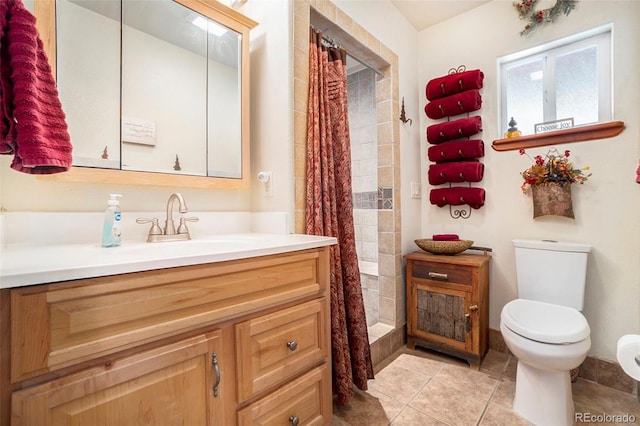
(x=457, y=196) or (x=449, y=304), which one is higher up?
(x=457, y=196)

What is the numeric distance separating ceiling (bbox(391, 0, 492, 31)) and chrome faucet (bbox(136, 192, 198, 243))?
2.17 meters

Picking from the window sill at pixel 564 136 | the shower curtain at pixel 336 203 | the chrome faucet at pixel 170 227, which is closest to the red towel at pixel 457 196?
the window sill at pixel 564 136

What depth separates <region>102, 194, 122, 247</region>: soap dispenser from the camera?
98 cm

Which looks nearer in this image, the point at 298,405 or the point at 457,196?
the point at 298,405

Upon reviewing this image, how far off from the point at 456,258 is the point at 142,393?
1.87m

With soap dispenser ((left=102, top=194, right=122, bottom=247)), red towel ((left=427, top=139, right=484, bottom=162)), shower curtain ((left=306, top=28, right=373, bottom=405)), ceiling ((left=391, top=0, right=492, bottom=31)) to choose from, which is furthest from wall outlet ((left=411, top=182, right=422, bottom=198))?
soap dispenser ((left=102, top=194, right=122, bottom=247))

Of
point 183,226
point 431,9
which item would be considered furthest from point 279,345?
point 431,9

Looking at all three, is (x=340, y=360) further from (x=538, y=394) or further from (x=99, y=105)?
(x=99, y=105)

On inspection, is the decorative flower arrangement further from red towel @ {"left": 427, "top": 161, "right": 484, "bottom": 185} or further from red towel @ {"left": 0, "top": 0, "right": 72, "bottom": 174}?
red towel @ {"left": 0, "top": 0, "right": 72, "bottom": 174}

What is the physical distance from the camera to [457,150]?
213 centimetres

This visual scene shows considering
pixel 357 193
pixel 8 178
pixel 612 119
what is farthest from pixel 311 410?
pixel 612 119

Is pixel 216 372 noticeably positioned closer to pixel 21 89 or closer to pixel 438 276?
pixel 21 89

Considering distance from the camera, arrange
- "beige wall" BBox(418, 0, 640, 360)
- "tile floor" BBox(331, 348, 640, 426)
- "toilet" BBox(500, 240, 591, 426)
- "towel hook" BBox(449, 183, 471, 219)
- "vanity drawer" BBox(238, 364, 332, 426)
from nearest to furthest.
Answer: "vanity drawer" BBox(238, 364, 332, 426)
"toilet" BBox(500, 240, 591, 426)
"tile floor" BBox(331, 348, 640, 426)
"beige wall" BBox(418, 0, 640, 360)
"towel hook" BBox(449, 183, 471, 219)

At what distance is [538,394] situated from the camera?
4.48ft
